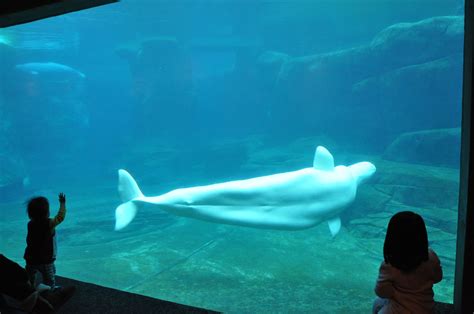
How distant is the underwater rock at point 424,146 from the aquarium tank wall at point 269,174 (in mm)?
58

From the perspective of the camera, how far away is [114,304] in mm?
3119

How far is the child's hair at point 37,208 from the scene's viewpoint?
2980 mm

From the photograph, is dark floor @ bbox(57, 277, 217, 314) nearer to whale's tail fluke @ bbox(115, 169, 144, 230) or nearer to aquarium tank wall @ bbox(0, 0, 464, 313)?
aquarium tank wall @ bbox(0, 0, 464, 313)

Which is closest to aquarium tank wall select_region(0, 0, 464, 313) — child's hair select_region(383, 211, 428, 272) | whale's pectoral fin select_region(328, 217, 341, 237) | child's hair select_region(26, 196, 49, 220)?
whale's pectoral fin select_region(328, 217, 341, 237)

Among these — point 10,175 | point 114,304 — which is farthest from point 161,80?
point 114,304

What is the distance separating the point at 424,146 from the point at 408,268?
14.4m

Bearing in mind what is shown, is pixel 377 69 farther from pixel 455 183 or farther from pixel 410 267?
pixel 410 267

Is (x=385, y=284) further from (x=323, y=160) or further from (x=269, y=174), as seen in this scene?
(x=269, y=174)

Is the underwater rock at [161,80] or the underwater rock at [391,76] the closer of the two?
the underwater rock at [391,76]

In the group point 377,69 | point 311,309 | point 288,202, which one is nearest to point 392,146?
point 377,69

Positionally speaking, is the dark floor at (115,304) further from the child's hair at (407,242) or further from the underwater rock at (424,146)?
the underwater rock at (424,146)

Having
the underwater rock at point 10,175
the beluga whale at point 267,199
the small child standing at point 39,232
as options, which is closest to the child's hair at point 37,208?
the small child standing at point 39,232

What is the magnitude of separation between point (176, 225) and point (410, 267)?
1068 cm

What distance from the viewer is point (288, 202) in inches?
274
